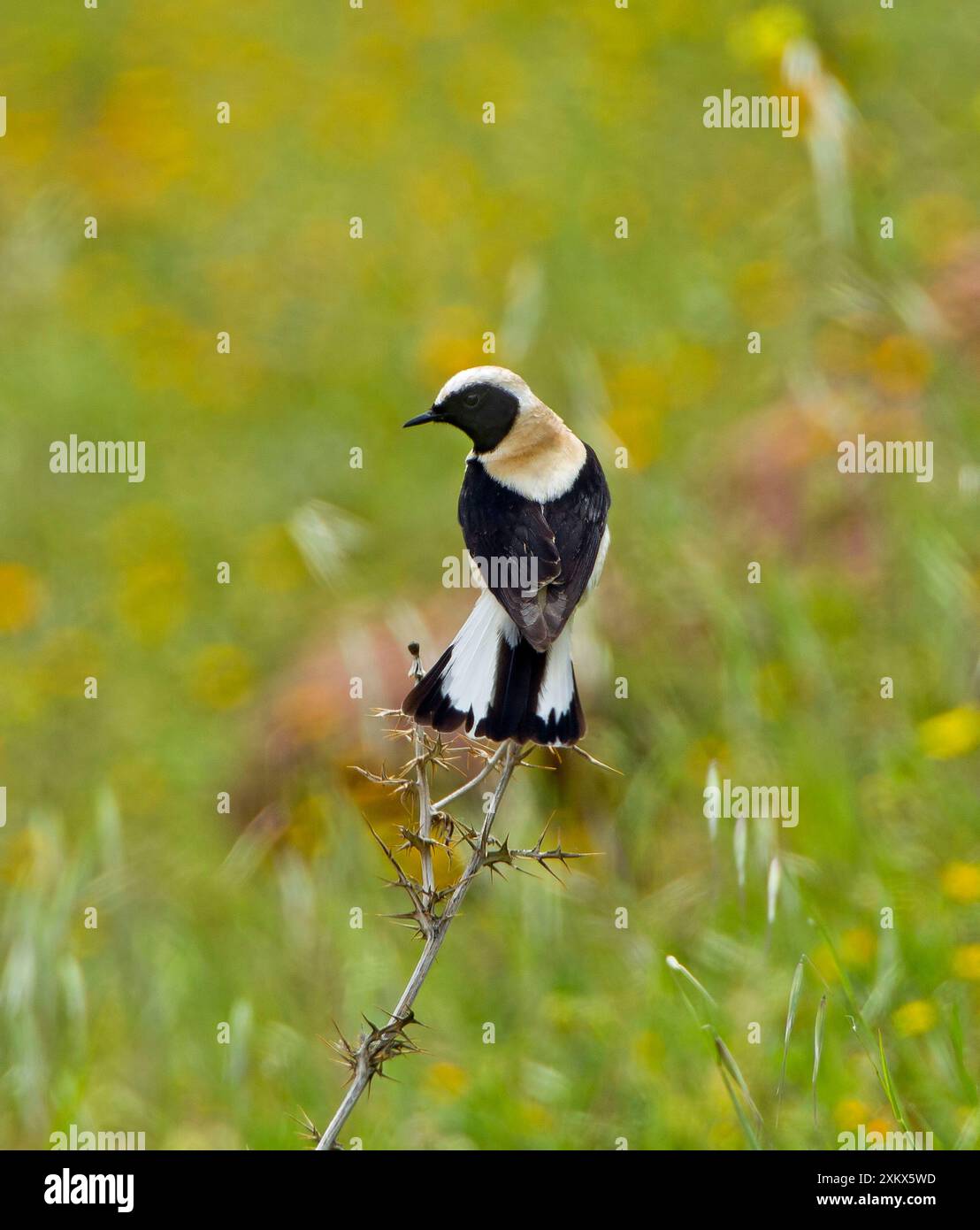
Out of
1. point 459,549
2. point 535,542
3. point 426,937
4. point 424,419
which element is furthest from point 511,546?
point 459,549

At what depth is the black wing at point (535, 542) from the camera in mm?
2920

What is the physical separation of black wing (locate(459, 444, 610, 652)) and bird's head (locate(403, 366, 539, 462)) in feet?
0.27

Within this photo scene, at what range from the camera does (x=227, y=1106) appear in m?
4.77

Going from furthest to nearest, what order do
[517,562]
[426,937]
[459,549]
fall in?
[459,549] → [517,562] → [426,937]

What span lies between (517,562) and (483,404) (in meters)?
0.43

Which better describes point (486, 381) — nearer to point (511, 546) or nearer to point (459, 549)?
point (511, 546)

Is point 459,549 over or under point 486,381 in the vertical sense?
over

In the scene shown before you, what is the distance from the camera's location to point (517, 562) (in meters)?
3.02

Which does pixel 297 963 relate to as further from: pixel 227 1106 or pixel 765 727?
pixel 765 727

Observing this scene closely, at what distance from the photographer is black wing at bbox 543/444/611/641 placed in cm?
296

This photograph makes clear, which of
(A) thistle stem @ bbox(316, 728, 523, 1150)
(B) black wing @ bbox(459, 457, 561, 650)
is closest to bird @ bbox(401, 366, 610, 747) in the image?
(B) black wing @ bbox(459, 457, 561, 650)

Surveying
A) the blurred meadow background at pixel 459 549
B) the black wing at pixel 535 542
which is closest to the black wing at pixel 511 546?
the black wing at pixel 535 542

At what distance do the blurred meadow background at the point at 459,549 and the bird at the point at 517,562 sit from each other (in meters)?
0.17

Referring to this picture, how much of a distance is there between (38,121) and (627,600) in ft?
28.6
